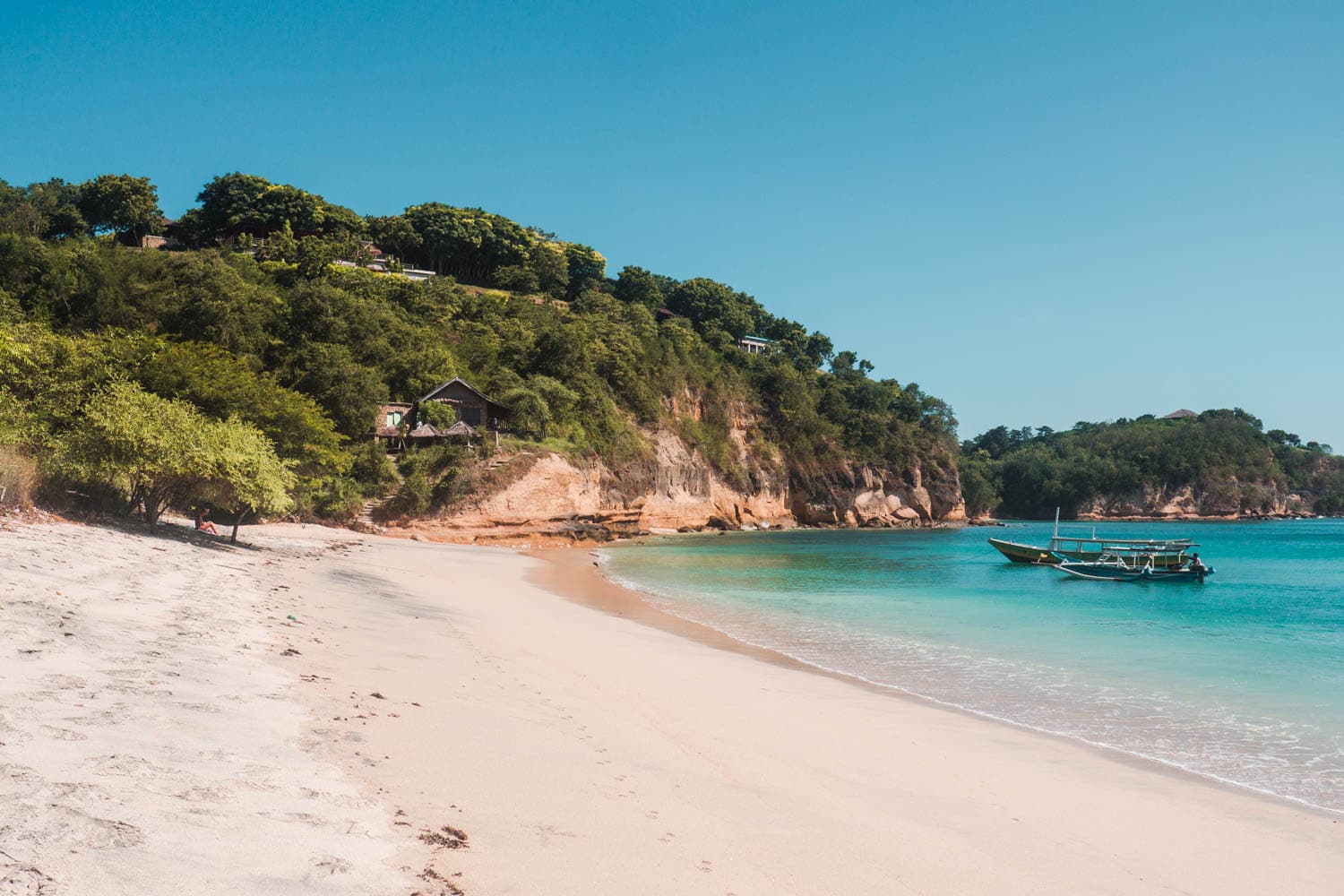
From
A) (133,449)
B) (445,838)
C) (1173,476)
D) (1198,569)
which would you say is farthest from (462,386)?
(1173,476)

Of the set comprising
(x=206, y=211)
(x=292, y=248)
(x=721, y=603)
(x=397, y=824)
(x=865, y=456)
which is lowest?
(x=721, y=603)

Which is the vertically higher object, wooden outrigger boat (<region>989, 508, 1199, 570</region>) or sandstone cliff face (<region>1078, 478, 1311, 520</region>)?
sandstone cliff face (<region>1078, 478, 1311, 520</region>)

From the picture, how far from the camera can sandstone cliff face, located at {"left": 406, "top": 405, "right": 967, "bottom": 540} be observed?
4444cm

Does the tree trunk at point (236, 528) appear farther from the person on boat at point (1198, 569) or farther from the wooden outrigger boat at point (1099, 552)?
the person on boat at point (1198, 569)

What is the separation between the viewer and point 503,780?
5.36 metres

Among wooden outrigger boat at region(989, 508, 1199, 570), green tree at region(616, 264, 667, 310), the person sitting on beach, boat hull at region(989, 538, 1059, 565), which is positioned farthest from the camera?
green tree at region(616, 264, 667, 310)

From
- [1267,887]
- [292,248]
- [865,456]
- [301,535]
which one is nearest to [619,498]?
[301,535]

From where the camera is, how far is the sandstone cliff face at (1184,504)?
5202 inches

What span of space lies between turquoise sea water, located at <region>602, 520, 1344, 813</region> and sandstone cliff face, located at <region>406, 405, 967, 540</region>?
9.64 meters

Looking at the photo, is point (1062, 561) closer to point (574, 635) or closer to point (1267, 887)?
point (574, 635)

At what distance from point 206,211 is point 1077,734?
8183 cm

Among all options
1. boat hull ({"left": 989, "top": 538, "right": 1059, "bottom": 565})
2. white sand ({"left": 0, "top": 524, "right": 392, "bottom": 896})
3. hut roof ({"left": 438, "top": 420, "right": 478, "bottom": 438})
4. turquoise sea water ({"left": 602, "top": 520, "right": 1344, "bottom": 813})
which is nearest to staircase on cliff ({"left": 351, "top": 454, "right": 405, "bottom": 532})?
hut roof ({"left": 438, "top": 420, "right": 478, "bottom": 438})

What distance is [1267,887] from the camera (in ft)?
18.1

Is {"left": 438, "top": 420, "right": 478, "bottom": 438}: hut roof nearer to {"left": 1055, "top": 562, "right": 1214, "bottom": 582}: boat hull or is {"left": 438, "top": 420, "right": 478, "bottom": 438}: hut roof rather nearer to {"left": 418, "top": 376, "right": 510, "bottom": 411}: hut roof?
{"left": 418, "top": 376, "right": 510, "bottom": 411}: hut roof
